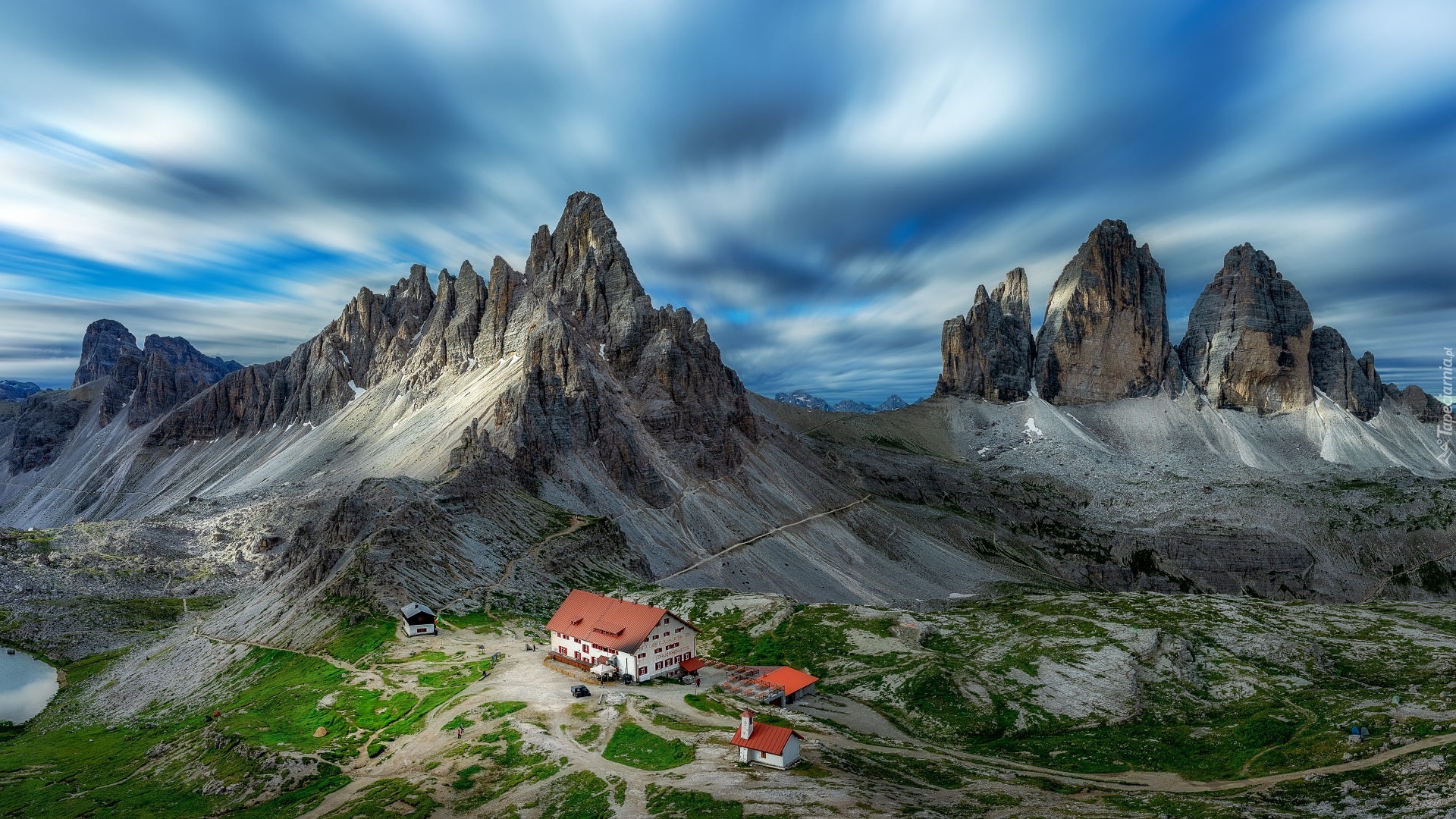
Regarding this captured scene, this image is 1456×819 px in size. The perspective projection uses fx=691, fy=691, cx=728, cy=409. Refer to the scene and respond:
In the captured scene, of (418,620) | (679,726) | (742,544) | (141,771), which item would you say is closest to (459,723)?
(679,726)

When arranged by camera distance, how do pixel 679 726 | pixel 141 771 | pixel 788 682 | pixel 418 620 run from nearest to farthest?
pixel 679 726, pixel 141 771, pixel 788 682, pixel 418 620

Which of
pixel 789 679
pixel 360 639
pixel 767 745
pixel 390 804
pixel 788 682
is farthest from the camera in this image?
pixel 360 639

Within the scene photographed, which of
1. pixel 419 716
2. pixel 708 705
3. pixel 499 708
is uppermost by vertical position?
pixel 499 708

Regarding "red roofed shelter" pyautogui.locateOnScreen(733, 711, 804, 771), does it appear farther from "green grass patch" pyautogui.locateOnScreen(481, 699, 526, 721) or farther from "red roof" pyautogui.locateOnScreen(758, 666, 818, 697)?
"red roof" pyautogui.locateOnScreen(758, 666, 818, 697)

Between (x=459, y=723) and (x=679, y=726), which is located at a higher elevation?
(x=459, y=723)

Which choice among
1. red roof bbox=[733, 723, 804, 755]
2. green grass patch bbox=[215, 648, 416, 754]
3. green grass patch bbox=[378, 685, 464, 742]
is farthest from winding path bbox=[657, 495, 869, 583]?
red roof bbox=[733, 723, 804, 755]

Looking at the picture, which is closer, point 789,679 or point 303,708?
point 303,708

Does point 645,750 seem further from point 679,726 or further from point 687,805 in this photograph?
point 687,805

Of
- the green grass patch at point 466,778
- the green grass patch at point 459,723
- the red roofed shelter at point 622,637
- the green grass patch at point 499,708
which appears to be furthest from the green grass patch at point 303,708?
the red roofed shelter at point 622,637
